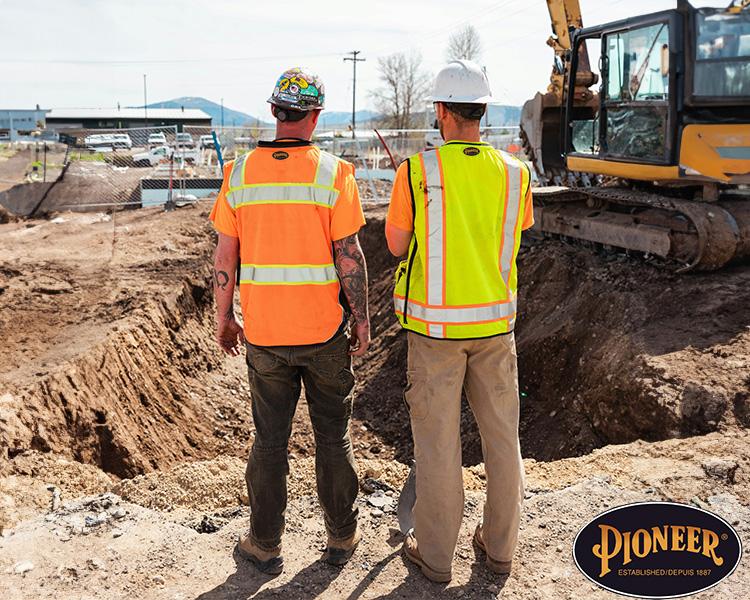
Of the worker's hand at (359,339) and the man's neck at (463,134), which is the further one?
the worker's hand at (359,339)

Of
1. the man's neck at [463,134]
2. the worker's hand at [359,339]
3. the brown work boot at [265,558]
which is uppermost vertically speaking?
the man's neck at [463,134]

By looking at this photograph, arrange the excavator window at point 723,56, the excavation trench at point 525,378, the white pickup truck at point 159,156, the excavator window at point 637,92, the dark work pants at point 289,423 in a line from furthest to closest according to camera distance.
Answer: the white pickup truck at point 159,156
the excavator window at point 637,92
the excavator window at point 723,56
the excavation trench at point 525,378
the dark work pants at point 289,423

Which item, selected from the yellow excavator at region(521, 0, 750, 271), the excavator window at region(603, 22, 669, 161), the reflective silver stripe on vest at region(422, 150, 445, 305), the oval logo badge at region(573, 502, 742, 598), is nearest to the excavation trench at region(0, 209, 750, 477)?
the yellow excavator at region(521, 0, 750, 271)

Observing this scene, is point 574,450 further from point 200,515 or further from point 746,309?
point 200,515

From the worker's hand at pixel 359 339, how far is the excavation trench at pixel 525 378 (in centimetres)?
315

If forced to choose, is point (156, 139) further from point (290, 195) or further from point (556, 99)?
point (290, 195)

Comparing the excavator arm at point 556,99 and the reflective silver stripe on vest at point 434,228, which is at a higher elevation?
the excavator arm at point 556,99

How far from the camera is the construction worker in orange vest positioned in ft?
12.1

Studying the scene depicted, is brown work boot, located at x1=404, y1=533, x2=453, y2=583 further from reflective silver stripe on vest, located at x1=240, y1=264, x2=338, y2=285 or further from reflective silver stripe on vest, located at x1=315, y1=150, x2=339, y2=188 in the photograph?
reflective silver stripe on vest, located at x1=315, y1=150, x2=339, y2=188

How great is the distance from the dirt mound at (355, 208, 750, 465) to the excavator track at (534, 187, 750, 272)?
22 centimetres

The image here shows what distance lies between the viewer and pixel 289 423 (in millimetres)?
3930

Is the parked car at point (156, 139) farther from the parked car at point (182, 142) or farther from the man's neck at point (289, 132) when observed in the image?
the man's neck at point (289, 132)

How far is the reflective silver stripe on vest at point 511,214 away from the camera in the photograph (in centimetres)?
371

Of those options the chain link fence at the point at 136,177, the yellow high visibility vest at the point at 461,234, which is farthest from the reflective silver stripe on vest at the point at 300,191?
the chain link fence at the point at 136,177
